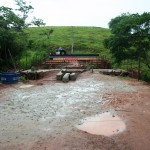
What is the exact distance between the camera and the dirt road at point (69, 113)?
8422 mm

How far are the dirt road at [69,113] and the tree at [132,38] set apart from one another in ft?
20.6

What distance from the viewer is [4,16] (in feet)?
75.8

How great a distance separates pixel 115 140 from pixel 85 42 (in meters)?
42.5

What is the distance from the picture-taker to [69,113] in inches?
456

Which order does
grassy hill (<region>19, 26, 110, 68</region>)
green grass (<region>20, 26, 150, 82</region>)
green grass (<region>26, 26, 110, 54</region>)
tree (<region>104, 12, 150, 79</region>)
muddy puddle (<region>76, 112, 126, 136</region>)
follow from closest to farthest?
muddy puddle (<region>76, 112, 126, 136</region>) < tree (<region>104, 12, 150, 79</region>) < green grass (<region>20, 26, 150, 82</region>) < grassy hill (<region>19, 26, 110, 68</region>) < green grass (<region>26, 26, 110, 54</region>)

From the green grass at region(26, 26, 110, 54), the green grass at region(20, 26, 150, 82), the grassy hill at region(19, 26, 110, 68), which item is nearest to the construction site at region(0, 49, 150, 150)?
the green grass at region(20, 26, 150, 82)

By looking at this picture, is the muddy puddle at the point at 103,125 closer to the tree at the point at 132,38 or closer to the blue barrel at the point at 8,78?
the blue barrel at the point at 8,78

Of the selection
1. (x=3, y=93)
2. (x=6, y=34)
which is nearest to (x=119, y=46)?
(x=6, y=34)

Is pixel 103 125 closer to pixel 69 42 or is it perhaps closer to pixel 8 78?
pixel 8 78

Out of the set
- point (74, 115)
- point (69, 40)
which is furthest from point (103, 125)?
point (69, 40)

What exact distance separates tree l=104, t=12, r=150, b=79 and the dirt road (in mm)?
6269

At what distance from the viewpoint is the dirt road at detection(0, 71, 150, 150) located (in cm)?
842

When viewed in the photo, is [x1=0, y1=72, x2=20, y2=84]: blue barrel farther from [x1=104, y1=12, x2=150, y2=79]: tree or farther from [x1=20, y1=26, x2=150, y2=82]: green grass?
[x1=20, y1=26, x2=150, y2=82]: green grass

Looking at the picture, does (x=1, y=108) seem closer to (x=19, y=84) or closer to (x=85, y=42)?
(x=19, y=84)
